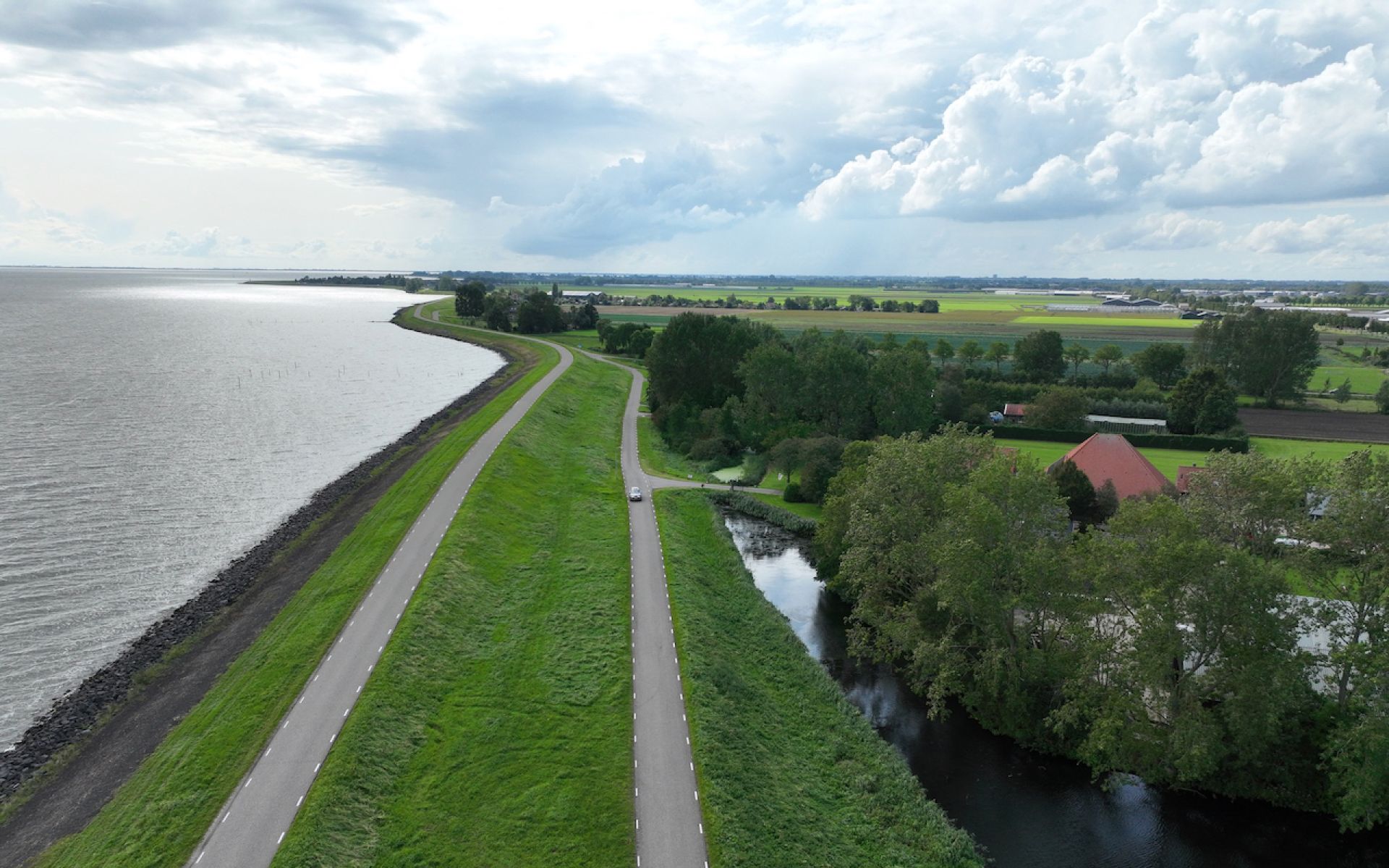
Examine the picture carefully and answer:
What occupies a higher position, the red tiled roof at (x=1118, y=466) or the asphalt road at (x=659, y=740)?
the red tiled roof at (x=1118, y=466)

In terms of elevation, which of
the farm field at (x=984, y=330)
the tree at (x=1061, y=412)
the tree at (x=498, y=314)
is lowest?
the tree at (x=1061, y=412)

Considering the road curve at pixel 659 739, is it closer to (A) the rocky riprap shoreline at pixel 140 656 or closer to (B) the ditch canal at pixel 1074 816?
(B) the ditch canal at pixel 1074 816

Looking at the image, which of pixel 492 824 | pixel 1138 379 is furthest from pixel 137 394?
pixel 1138 379

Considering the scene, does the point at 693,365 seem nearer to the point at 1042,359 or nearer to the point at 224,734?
the point at 1042,359

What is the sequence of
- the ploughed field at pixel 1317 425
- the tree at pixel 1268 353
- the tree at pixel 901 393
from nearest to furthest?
the tree at pixel 901 393 → the ploughed field at pixel 1317 425 → the tree at pixel 1268 353

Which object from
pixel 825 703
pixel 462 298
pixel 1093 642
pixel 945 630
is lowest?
pixel 825 703

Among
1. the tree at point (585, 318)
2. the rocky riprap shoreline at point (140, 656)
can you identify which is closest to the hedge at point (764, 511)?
the rocky riprap shoreline at point (140, 656)

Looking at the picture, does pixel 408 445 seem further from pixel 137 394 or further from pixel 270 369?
pixel 270 369

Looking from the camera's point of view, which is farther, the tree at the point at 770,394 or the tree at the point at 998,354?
the tree at the point at 998,354
